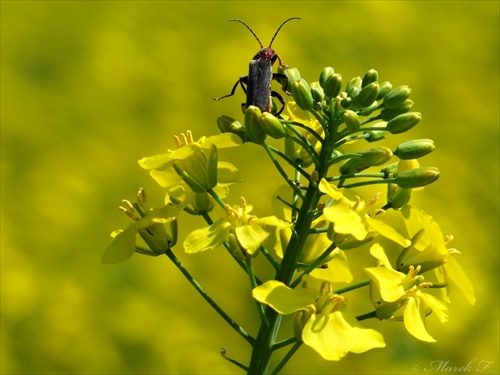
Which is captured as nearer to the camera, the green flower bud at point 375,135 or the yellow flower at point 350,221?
the yellow flower at point 350,221

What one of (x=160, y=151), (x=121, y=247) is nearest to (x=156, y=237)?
(x=121, y=247)

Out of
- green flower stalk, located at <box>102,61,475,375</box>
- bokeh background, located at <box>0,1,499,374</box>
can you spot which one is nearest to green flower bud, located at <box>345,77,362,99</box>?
green flower stalk, located at <box>102,61,475,375</box>

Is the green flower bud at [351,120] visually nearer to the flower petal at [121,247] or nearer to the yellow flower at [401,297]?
the yellow flower at [401,297]

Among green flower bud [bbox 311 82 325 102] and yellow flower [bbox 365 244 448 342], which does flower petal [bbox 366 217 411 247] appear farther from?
green flower bud [bbox 311 82 325 102]

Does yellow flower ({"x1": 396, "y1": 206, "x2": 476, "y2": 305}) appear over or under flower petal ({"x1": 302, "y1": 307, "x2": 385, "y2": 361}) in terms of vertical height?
over

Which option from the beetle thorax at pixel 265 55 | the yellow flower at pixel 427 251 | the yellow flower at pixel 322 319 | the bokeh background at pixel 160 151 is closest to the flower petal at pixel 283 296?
the yellow flower at pixel 322 319

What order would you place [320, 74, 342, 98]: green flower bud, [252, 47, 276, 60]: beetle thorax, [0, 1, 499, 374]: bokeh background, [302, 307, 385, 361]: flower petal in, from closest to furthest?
[302, 307, 385, 361]: flower petal → [320, 74, 342, 98]: green flower bud → [252, 47, 276, 60]: beetle thorax → [0, 1, 499, 374]: bokeh background

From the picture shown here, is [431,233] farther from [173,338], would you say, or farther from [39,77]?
[39,77]

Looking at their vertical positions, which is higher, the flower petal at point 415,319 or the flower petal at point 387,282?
the flower petal at point 387,282
